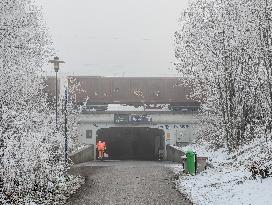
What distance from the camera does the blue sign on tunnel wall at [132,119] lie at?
4684cm

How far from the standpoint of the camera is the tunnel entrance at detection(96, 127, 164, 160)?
196 ft

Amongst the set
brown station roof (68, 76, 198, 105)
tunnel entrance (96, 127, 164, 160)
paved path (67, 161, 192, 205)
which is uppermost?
brown station roof (68, 76, 198, 105)

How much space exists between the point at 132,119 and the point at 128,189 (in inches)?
1186

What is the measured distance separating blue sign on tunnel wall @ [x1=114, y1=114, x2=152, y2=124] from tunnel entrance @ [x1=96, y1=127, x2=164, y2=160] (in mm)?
11619

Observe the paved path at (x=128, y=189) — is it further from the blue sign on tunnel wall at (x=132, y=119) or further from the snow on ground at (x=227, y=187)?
the blue sign on tunnel wall at (x=132, y=119)

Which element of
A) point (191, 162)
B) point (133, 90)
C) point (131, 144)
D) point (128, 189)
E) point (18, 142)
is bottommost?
point (131, 144)

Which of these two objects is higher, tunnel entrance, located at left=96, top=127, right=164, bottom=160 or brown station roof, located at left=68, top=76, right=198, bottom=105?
brown station roof, located at left=68, top=76, right=198, bottom=105

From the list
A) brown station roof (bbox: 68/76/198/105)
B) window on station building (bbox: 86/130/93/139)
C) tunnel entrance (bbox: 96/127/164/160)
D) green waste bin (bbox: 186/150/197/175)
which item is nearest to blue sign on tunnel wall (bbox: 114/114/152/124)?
window on station building (bbox: 86/130/93/139)

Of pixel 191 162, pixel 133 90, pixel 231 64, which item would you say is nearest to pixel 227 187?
pixel 191 162

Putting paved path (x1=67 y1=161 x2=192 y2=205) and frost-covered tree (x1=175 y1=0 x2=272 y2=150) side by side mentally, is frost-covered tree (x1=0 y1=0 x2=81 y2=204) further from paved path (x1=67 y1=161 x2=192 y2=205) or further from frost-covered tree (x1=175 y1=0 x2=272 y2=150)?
frost-covered tree (x1=175 y1=0 x2=272 y2=150)

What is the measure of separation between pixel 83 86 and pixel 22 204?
36911mm

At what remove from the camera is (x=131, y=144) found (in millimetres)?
63031

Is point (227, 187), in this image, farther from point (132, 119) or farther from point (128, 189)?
point (132, 119)

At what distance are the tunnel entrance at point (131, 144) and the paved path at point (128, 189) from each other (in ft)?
120
